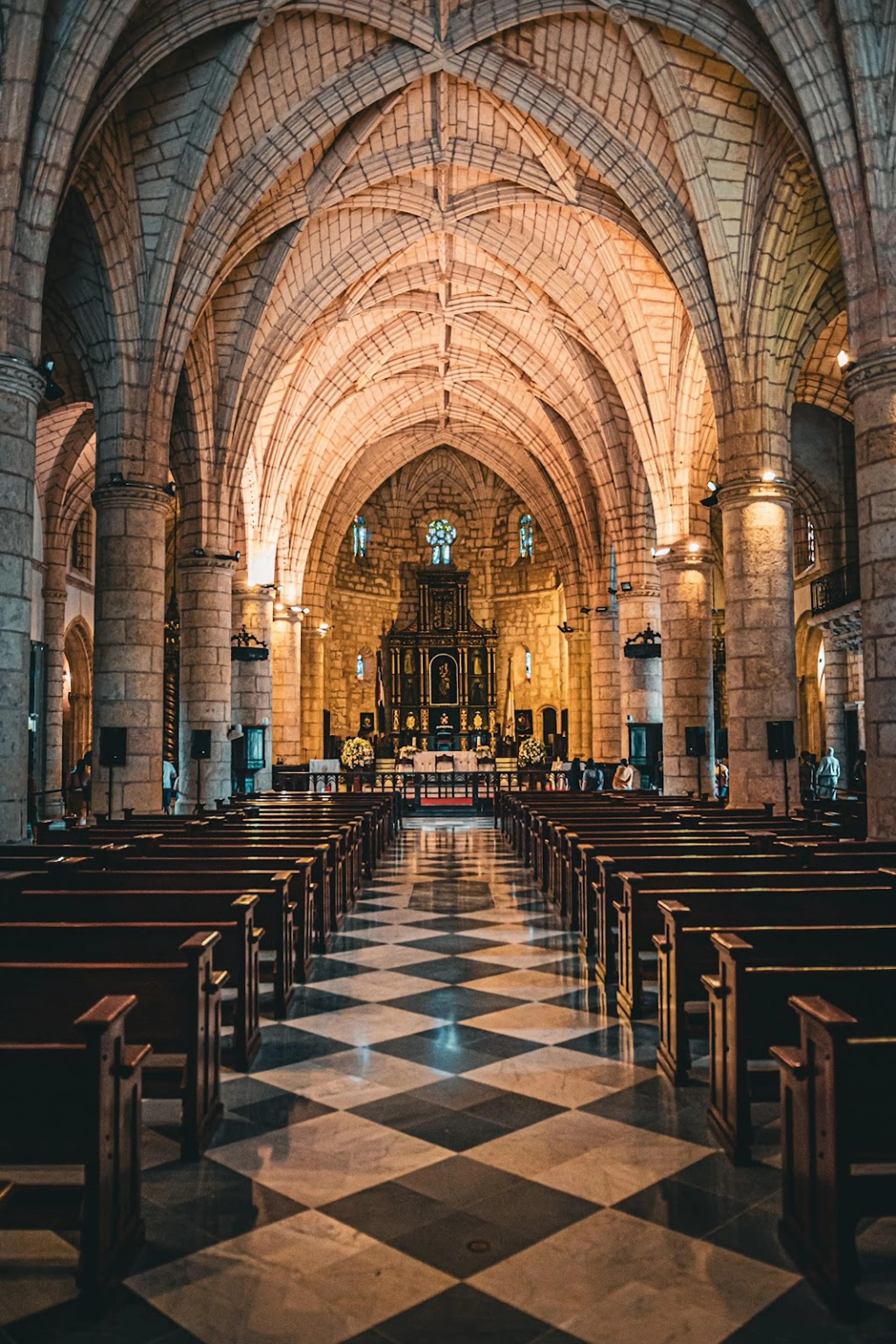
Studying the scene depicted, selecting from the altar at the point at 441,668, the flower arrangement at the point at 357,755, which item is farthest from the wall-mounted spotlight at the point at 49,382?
the altar at the point at 441,668

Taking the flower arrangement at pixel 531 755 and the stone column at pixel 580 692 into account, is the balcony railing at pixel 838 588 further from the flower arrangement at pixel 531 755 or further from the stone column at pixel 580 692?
the flower arrangement at pixel 531 755

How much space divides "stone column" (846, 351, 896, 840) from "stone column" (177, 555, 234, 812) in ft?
41.6

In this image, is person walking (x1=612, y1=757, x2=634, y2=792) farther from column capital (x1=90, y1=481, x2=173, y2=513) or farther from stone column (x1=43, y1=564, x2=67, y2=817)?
stone column (x1=43, y1=564, x2=67, y2=817)

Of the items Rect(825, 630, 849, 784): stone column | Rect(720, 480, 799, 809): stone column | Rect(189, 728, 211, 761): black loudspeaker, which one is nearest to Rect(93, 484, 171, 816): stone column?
Rect(189, 728, 211, 761): black loudspeaker

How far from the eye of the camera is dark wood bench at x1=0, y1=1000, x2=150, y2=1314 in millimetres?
3145

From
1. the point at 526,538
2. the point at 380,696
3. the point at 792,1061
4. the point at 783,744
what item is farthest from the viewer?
the point at 526,538

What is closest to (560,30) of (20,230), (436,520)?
(20,230)

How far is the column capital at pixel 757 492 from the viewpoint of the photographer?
51.0ft

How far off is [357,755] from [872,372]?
2427 cm

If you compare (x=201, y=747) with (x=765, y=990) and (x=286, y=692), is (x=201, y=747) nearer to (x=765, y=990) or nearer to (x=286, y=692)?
(x=286, y=692)

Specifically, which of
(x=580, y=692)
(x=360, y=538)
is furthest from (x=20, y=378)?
(x=360, y=538)

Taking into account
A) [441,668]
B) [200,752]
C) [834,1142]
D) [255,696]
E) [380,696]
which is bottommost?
[834,1142]

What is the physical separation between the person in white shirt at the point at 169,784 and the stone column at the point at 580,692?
52.9 ft

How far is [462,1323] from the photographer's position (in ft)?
10.1
